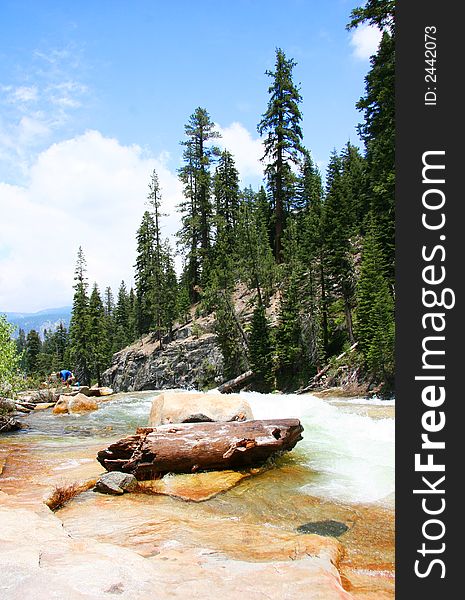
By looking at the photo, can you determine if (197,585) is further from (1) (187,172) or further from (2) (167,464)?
(1) (187,172)

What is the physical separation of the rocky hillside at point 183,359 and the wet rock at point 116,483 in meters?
30.2

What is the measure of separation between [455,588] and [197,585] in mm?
1930

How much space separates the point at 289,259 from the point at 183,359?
15.9m

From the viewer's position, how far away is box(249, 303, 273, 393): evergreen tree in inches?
1324

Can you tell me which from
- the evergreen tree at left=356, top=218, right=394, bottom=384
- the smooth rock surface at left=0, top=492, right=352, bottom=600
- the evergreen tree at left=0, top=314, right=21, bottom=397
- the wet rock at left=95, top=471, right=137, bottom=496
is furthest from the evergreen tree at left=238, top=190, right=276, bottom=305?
the smooth rock surface at left=0, top=492, right=352, bottom=600

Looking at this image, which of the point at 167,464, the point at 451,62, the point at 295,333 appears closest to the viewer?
the point at 451,62

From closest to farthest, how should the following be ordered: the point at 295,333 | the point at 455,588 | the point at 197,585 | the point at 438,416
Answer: the point at 455,588 → the point at 197,585 → the point at 438,416 → the point at 295,333

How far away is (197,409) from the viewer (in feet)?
34.3

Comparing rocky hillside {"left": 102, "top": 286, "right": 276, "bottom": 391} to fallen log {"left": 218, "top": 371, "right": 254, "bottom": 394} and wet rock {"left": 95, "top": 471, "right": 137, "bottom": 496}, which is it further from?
wet rock {"left": 95, "top": 471, "right": 137, "bottom": 496}

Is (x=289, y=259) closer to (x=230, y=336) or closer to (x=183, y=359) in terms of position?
(x=230, y=336)

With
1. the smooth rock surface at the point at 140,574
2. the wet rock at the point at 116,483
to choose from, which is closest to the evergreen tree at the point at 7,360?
the wet rock at the point at 116,483

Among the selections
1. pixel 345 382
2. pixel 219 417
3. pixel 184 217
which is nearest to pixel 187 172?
pixel 184 217

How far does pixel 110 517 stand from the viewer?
607 cm

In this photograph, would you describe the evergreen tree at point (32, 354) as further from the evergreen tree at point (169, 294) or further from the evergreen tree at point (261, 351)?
the evergreen tree at point (261, 351)
